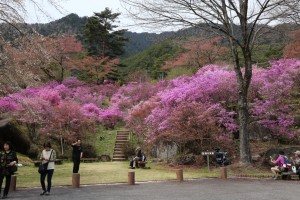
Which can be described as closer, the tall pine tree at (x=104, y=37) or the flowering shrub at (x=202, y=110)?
the flowering shrub at (x=202, y=110)

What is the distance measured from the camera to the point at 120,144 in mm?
23406

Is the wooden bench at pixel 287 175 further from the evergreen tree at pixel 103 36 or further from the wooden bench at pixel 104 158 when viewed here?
the evergreen tree at pixel 103 36

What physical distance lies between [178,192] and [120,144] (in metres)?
15.0

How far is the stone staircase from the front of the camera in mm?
21641

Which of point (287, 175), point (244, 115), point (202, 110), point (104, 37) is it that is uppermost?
point (104, 37)

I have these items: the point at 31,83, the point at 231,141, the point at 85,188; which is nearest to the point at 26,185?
the point at 85,188

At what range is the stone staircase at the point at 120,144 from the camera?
21641mm

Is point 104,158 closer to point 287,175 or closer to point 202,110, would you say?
point 202,110

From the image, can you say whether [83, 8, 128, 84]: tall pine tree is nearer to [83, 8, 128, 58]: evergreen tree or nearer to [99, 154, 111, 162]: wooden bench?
[83, 8, 128, 58]: evergreen tree

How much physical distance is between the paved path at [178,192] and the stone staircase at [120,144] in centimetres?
1143

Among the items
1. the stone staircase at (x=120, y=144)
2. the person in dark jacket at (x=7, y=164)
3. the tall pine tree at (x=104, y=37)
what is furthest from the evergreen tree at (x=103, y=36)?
the person in dark jacket at (x=7, y=164)

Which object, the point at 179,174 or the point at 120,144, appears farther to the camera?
the point at 120,144

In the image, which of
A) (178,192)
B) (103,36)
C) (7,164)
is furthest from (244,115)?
(103,36)

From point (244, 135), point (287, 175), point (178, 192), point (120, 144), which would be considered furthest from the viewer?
point (120, 144)
